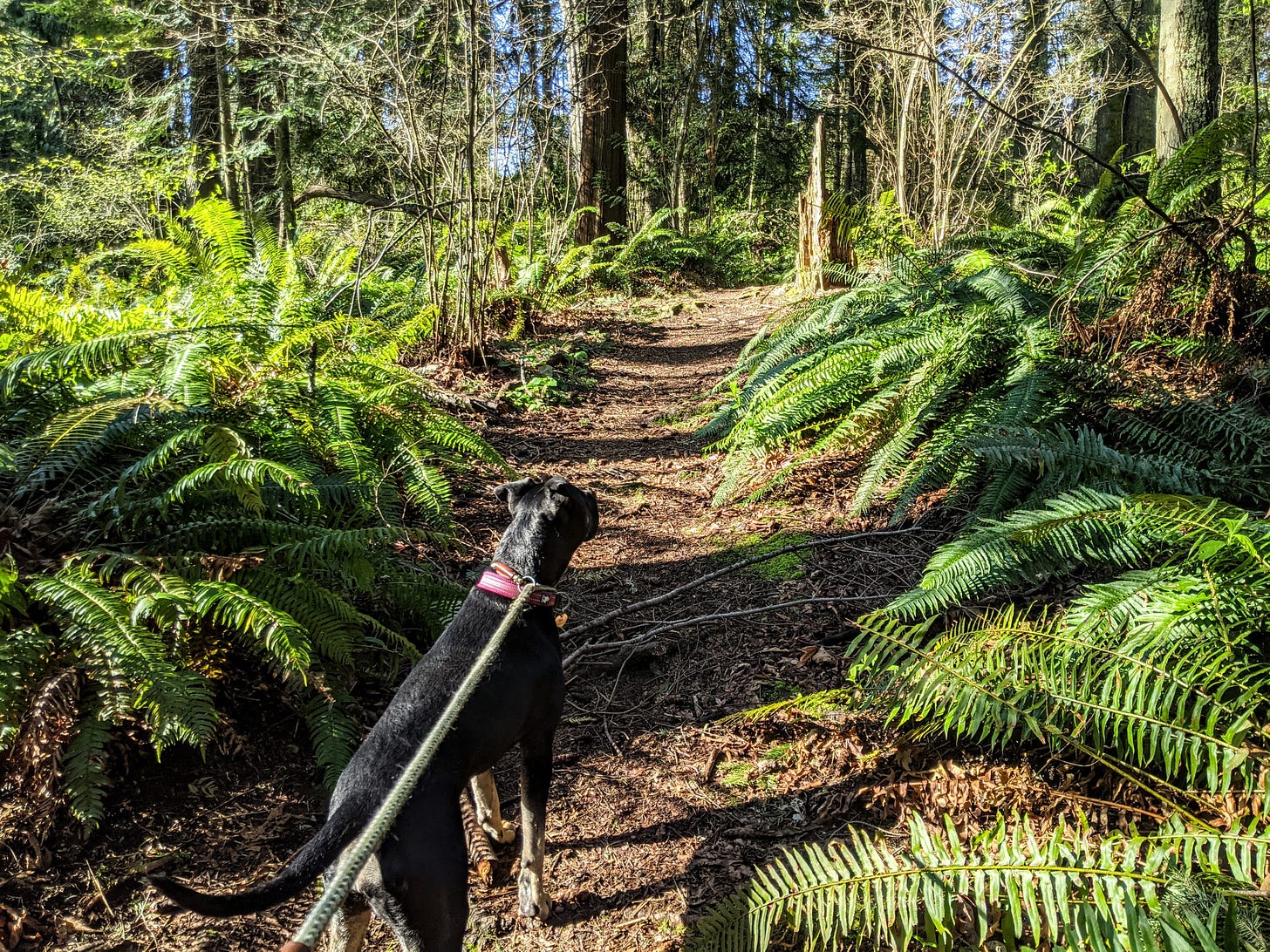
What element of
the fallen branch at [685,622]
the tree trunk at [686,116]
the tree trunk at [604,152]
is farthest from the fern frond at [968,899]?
the tree trunk at [686,116]

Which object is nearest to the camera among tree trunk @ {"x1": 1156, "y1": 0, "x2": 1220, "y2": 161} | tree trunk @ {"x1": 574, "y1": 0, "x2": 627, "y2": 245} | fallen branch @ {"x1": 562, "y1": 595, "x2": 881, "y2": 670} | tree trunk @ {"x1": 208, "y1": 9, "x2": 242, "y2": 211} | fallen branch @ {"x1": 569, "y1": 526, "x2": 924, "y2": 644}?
fallen branch @ {"x1": 562, "y1": 595, "x2": 881, "y2": 670}

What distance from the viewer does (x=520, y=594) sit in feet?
7.43

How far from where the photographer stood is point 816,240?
10.6 m

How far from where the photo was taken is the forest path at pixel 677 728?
8.05 feet

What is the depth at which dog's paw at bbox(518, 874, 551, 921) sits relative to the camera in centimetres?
236

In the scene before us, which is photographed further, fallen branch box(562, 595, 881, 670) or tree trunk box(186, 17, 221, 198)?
tree trunk box(186, 17, 221, 198)

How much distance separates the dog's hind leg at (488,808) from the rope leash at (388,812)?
2.21 ft

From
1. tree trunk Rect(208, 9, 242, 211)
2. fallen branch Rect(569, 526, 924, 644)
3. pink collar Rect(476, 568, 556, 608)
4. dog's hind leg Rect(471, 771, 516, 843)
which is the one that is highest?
tree trunk Rect(208, 9, 242, 211)

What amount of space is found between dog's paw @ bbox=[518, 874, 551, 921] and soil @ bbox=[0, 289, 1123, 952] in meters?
0.04

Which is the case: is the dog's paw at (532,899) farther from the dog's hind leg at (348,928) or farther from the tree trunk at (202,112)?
the tree trunk at (202,112)

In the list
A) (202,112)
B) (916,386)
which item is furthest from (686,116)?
(916,386)

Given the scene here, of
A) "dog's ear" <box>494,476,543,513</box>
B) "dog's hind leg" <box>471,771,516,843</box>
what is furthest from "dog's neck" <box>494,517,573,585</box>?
"dog's hind leg" <box>471,771,516,843</box>

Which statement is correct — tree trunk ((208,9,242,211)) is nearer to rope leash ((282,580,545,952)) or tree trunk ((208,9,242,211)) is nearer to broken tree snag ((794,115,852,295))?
broken tree snag ((794,115,852,295))

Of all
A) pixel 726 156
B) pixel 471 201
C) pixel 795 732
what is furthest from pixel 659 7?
pixel 795 732
